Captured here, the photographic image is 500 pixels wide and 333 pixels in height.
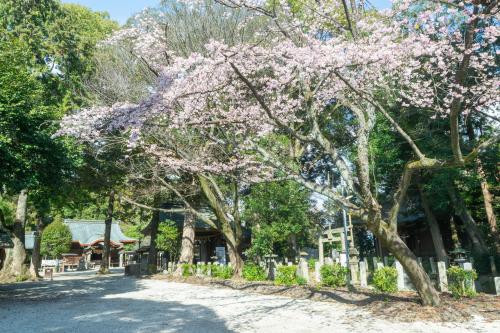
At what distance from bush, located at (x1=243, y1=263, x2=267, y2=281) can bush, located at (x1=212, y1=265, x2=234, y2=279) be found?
1252mm

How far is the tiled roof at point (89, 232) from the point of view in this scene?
140 ft

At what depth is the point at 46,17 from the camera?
1869 centimetres

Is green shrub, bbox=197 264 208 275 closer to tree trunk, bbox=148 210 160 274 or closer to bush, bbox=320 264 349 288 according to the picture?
tree trunk, bbox=148 210 160 274

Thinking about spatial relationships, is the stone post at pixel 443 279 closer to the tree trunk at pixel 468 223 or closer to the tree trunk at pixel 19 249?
the tree trunk at pixel 468 223

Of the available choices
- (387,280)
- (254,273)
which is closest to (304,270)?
(254,273)

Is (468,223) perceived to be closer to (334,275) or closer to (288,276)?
(334,275)

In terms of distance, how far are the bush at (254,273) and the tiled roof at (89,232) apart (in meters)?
29.2

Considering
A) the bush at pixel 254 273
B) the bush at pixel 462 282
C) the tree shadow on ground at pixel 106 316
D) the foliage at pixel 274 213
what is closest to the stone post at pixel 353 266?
the bush at pixel 254 273

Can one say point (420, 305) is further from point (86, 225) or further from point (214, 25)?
point (86, 225)

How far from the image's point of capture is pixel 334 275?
12180mm

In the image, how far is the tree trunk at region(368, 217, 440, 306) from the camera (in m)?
7.77

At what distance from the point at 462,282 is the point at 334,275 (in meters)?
4.09

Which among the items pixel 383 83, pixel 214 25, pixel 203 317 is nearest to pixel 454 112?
pixel 383 83

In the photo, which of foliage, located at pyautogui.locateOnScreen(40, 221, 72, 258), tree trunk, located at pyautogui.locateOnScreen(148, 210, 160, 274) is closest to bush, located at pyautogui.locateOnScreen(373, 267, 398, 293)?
tree trunk, located at pyautogui.locateOnScreen(148, 210, 160, 274)
